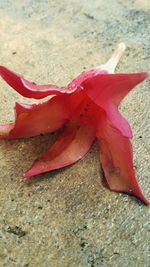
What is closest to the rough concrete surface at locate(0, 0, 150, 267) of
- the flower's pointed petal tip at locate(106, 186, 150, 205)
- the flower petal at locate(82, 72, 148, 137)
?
the flower's pointed petal tip at locate(106, 186, 150, 205)

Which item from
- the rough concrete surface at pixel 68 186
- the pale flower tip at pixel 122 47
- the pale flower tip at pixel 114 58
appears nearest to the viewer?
the rough concrete surface at pixel 68 186

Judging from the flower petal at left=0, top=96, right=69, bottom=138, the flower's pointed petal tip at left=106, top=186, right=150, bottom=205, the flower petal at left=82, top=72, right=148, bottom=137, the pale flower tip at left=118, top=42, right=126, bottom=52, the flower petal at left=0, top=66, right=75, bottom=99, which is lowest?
the flower's pointed petal tip at left=106, top=186, right=150, bottom=205

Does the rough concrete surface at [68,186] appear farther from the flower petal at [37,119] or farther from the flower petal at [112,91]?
the flower petal at [112,91]

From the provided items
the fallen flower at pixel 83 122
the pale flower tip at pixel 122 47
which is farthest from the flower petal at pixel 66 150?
the pale flower tip at pixel 122 47

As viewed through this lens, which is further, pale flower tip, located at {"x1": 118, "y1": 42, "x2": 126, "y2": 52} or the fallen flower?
pale flower tip, located at {"x1": 118, "y1": 42, "x2": 126, "y2": 52}

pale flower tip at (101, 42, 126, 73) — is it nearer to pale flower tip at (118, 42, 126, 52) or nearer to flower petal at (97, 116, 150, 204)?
pale flower tip at (118, 42, 126, 52)

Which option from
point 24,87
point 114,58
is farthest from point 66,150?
point 114,58

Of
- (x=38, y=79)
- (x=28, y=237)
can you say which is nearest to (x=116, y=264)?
(x=28, y=237)

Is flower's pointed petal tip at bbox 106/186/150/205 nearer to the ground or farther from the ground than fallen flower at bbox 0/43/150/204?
nearer to the ground
